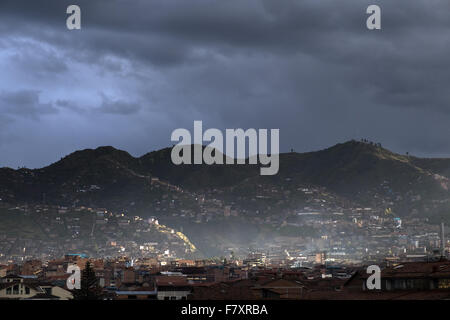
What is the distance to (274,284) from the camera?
91688mm

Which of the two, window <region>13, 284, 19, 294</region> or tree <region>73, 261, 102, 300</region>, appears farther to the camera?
window <region>13, 284, 19, 294</region>

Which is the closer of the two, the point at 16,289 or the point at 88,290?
the point at 88,290

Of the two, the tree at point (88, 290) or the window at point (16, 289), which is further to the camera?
the window at point (16, 289)

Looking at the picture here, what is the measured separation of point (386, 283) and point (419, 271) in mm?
3050
